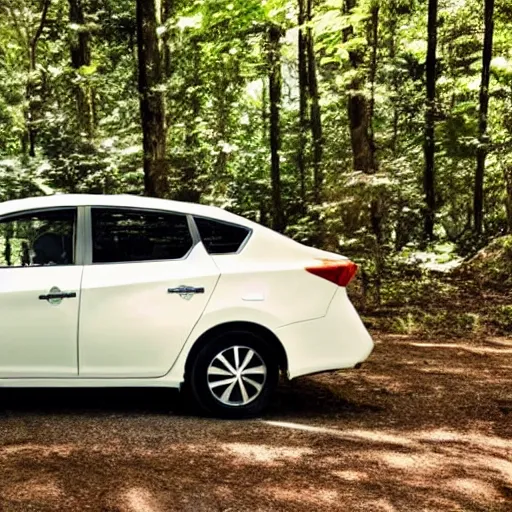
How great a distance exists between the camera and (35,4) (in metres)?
24.2

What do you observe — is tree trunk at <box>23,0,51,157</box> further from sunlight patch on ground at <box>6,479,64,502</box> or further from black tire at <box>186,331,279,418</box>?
sunlight patch on ground at <box>6,479,64,502</box>

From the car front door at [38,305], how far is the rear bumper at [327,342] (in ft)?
5.57

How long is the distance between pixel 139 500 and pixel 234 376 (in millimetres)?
2116

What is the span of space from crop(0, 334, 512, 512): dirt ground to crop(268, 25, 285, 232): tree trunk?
500 inches

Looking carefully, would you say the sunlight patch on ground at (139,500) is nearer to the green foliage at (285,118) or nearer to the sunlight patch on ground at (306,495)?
the sunlight patch on ground at (306,495)

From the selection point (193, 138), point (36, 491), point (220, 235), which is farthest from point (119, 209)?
Result: point (193, 138)

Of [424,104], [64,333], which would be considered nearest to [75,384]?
[64,333]

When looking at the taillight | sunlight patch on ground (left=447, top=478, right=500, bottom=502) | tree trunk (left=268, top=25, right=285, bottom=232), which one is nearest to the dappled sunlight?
sunlight patch on ground (left=447, top=478, right=500, bottom=502)

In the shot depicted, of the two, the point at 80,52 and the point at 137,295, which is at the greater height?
the point at 80,52

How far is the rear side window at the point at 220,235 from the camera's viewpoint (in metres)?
6.19

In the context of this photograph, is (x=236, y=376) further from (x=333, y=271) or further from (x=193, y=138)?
(x=193, y=138)

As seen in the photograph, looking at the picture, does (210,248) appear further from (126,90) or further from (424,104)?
(126,90)

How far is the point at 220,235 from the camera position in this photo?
20.5 feet

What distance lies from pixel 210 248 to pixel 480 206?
649 inches
